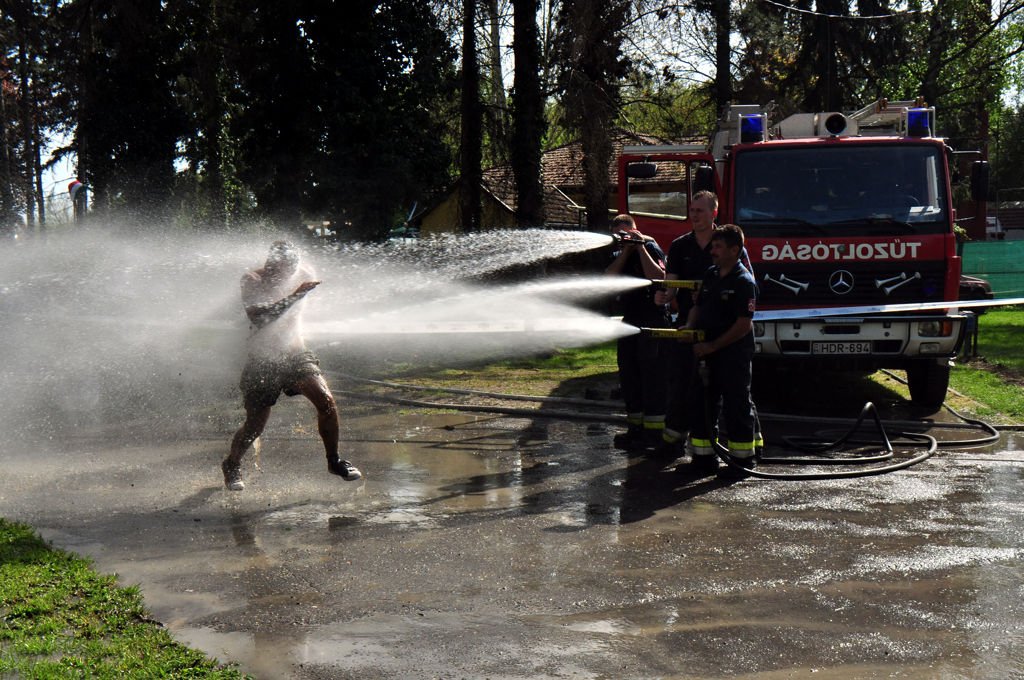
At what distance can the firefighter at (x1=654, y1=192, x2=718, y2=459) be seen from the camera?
26.0ft

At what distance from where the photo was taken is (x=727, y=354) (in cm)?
744

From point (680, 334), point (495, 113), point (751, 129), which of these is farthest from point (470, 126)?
point (680, 334)

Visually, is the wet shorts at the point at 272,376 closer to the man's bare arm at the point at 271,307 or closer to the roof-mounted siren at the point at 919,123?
the man's bare arm at the point at 271,307

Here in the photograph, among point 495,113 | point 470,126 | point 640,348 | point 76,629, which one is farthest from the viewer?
point 495,113

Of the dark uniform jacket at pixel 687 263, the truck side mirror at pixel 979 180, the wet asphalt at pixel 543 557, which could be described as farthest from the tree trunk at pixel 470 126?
the dark uniform jacket at pixel 687 263

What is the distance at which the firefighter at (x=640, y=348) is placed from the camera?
8.34 meters

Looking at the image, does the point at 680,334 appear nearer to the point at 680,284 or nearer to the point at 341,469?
the point at 680,284

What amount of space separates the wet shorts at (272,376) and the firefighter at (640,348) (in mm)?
2784

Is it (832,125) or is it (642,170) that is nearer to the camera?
(832,125)

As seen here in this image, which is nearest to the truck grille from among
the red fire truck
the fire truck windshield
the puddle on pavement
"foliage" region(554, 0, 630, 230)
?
the red fire truck

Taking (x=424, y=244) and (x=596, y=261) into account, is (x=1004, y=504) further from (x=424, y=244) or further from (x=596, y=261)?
(x=596, y=261)

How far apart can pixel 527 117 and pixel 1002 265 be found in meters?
14.5

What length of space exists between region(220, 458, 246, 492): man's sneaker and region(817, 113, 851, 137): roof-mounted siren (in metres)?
6.72

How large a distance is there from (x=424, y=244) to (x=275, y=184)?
532 centimetres
